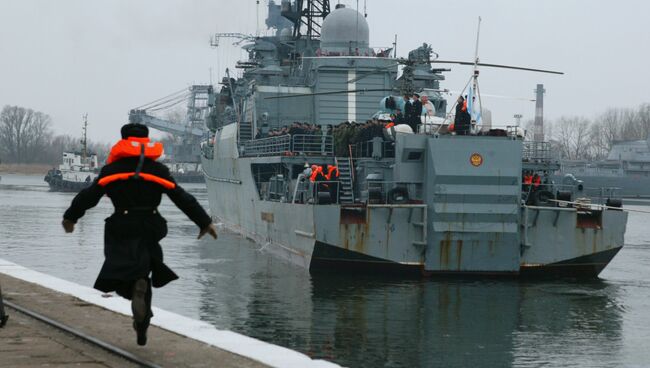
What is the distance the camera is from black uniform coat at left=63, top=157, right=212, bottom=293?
26.6 ft

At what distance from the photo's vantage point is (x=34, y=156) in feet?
474

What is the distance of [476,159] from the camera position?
2095 centimetres

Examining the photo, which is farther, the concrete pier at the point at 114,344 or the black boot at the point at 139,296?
the concrete pier at the point at 114,344

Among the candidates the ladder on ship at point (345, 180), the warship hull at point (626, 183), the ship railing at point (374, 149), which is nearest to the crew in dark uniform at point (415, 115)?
the ship railing at point (374, 149)

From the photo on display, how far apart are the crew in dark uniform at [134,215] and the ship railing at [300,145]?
16.6 metres

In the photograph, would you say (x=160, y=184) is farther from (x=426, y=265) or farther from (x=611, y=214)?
(x=611, y=214)

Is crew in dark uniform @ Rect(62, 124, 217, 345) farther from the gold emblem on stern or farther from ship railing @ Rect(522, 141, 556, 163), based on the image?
ship railing @ Rect(522, 141, 556, 163)

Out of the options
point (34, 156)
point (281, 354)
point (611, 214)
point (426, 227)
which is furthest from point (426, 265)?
point (34, 156)

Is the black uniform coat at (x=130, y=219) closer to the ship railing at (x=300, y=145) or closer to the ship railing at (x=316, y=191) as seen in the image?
the ship railing at (x=316, y=191)

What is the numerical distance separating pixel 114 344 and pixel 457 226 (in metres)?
12.9

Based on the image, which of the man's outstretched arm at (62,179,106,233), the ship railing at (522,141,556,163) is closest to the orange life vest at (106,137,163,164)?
the man's outstretched arm at (62,179,106,233)

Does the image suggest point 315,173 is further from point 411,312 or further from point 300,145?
point 411,312

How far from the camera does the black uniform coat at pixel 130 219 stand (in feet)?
26.6

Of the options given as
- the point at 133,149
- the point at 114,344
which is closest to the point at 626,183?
the point at 114,344
